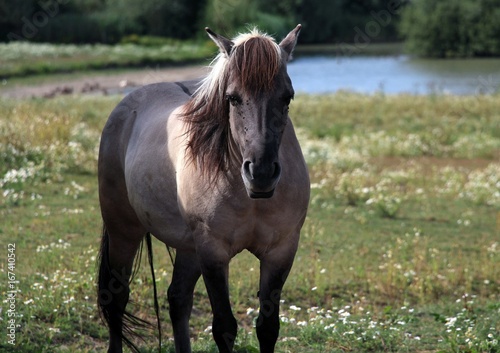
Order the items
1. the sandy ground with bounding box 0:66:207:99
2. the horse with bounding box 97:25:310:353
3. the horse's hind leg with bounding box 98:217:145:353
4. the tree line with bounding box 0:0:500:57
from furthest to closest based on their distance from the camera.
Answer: the tree line with bounding box 0:0:500:57, the sandy ground with bounding box 0:66:207:99, the horse's hind leg with bounding box 98:217:145:353, the horse with bounding box 97:25:310:353

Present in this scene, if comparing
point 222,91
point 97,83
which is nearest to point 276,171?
point 222,91

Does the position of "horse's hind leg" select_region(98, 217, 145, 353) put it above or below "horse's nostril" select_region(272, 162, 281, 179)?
below

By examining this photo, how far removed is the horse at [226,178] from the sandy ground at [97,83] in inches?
898

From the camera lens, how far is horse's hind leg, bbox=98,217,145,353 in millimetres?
5289

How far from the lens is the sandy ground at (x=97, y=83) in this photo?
29562 mm

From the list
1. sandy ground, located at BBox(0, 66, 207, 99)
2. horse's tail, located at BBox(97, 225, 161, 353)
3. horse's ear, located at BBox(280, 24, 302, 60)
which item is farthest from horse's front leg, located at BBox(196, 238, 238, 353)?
sandy ground, located at BBox(0, 66, 207, 99)

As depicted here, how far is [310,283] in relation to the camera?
7230mm

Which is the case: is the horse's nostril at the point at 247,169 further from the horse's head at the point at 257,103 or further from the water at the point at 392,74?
the water at the point at 392,74

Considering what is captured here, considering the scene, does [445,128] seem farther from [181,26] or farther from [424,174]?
[181,26]

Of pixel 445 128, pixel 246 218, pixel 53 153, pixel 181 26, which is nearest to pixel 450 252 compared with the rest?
pixel 246 218

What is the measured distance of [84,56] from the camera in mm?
43250

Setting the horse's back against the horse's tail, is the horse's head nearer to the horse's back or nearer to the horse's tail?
the horse's back

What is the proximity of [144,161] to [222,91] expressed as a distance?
1034mm

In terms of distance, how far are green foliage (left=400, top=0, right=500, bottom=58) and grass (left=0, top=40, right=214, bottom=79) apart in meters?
14.3
